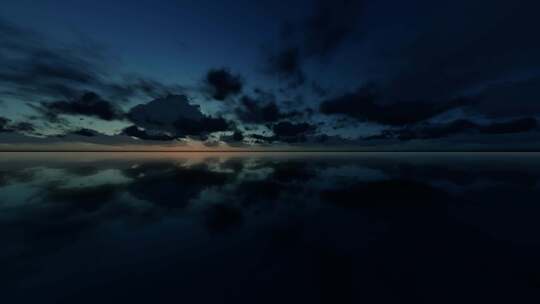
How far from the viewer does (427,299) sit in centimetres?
789

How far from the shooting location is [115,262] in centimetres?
1064

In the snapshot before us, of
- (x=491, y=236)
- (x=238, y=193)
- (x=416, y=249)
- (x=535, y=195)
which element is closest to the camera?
(x=416, y=249)

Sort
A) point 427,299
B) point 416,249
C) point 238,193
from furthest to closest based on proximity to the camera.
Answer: point 238,193, point 416,249, point 427,299

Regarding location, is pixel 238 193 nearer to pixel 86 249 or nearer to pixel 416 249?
pixel 86 249

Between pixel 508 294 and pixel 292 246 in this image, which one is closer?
pixel 508 294

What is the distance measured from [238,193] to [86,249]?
16.4 meters

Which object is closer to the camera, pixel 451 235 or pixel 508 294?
pixel 508 294

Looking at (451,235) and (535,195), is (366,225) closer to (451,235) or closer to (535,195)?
(451,235)

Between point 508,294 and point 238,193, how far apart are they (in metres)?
22.7

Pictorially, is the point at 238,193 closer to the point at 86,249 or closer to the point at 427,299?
the point at 86,249

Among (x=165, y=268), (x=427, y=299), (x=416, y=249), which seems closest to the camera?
(x=427, y=299)

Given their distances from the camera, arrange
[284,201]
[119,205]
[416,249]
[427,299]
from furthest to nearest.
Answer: [284,201]
[119,205]
[416,249]
[427,299]

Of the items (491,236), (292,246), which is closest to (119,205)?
(292,246)

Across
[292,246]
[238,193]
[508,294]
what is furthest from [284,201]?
[508,294]
